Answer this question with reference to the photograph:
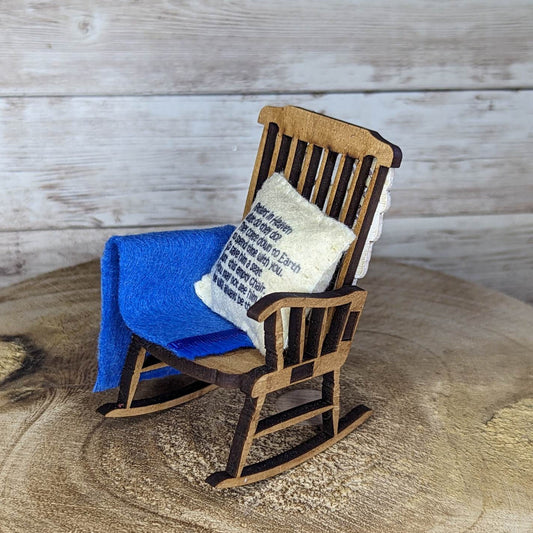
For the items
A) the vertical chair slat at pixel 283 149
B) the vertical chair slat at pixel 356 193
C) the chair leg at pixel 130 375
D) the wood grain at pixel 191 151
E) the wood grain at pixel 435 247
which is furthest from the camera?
the wood grain at pixel 435 247

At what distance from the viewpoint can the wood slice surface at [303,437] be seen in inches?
60.8

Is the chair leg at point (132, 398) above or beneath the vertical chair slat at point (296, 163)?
beneath

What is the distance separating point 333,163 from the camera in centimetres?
188

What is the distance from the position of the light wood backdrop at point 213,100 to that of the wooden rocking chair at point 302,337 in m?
0.74

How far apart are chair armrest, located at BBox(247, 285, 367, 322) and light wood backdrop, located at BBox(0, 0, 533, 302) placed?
3.93 ft

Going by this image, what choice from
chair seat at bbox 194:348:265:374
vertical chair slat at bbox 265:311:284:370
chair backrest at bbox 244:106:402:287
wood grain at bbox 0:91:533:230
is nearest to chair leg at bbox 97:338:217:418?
chair seat at bbox 194:348:265:374

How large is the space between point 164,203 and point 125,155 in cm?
22

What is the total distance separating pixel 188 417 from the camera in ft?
6.13

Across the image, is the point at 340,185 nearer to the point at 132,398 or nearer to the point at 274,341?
the point at 274,341

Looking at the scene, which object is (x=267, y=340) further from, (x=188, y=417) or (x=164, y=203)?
(x=164, y=203)

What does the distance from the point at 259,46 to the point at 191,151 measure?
1.43 feet

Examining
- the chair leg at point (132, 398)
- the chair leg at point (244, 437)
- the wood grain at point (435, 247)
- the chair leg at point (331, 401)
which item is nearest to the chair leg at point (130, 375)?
the chair leg at point (132, 398)

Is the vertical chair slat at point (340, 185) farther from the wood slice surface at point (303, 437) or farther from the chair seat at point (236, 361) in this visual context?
the wood slice surface at point (303, 437)

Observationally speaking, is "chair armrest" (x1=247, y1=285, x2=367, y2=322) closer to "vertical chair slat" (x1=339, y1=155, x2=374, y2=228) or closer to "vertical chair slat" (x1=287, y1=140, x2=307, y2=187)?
"vertical chair slat" (x1=339, y1=155, x2=374, y2=228)
